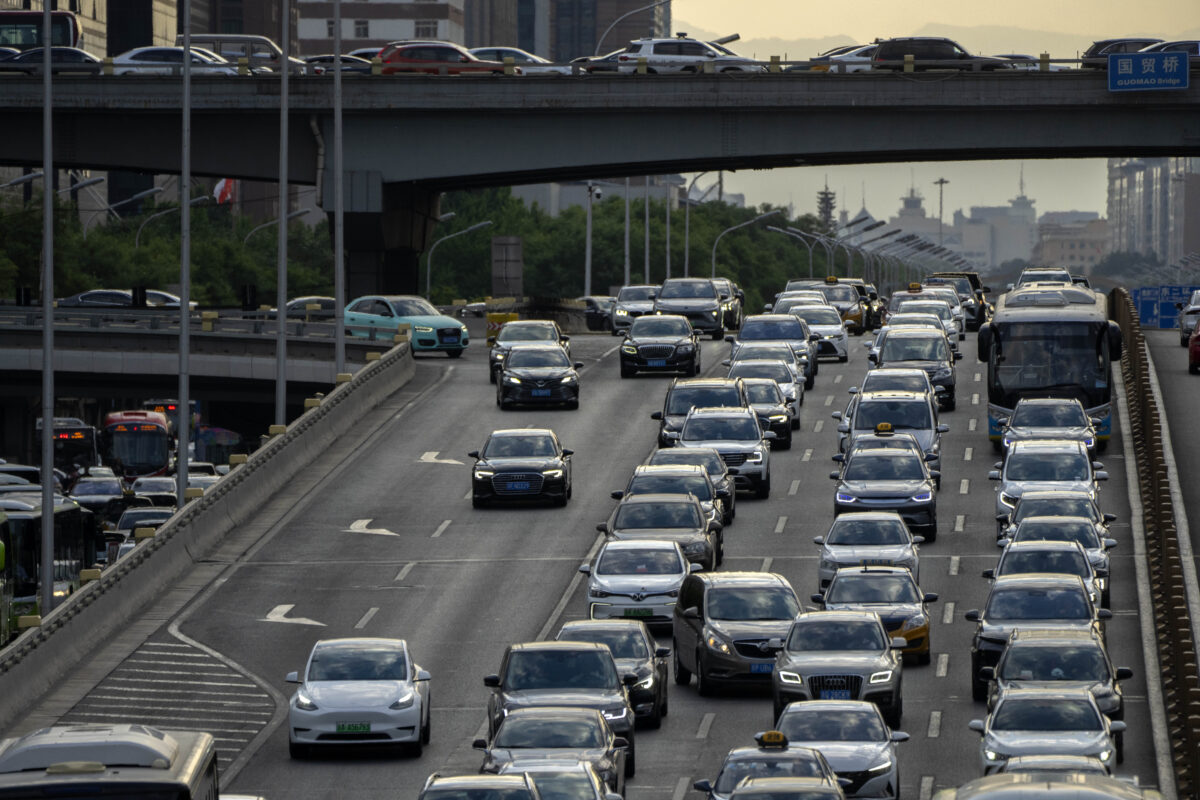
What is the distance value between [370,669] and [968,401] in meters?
34.8

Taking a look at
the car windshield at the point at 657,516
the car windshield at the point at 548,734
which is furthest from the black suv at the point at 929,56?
the car windshield at the point at 548,734

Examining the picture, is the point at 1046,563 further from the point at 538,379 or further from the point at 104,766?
the point at 538,379

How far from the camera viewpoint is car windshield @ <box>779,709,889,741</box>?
24.5 m

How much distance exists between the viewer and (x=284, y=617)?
3722 cm

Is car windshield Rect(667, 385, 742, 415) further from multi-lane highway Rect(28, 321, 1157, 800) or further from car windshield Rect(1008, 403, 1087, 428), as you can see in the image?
car windshield Rect(1008, 403, 1087, 428)

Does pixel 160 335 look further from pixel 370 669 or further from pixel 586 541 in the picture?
pixel 370 669

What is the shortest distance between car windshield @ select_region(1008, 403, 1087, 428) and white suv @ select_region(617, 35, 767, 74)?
81.0 ft

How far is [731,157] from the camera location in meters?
70.6

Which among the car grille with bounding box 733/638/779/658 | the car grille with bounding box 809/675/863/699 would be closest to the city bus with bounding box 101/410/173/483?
the car grille with bounding box 733/638/779/658

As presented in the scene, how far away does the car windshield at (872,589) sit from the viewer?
3238cm

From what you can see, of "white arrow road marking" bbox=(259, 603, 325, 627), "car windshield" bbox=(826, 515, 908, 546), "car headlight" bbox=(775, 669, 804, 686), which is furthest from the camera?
"white arrow road marking" bbox=(259, 603, 325, 627)

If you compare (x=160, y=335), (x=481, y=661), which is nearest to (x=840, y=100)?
(x=160, y=335)

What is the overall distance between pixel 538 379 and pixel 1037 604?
27666 mm

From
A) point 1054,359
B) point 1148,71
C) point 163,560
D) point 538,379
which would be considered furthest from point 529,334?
point 163,560
